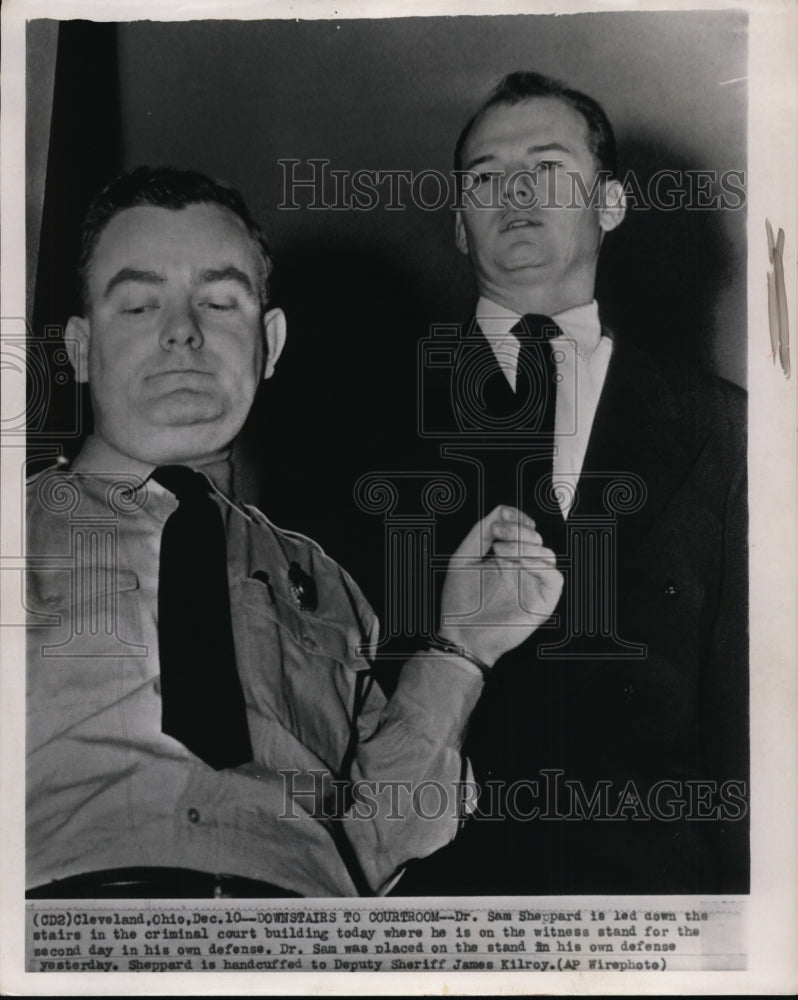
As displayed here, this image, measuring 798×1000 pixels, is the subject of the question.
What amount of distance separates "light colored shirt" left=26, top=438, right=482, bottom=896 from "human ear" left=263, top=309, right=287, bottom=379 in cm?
18

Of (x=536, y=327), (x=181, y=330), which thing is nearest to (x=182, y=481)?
(x=181, y=330)

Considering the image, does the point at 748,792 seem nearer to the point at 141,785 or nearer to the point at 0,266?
the point at 141,785

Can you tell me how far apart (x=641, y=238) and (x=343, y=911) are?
1096 millimetres

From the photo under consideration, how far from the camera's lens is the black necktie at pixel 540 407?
1575 mm

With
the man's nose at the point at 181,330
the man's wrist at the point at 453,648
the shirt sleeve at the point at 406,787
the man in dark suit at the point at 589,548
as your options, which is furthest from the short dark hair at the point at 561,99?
the shirt sleeve at the point at 406,787

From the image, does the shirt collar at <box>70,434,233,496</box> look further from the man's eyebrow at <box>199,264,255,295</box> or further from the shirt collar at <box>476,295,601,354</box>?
the shirt collar at <box>476,295,601,354</box>

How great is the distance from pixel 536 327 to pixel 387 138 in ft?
1.20

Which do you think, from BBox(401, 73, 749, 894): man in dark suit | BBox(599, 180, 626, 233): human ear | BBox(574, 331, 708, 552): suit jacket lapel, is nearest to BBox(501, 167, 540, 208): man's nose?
BBox(401, 73, 749, 894): man in dark suit

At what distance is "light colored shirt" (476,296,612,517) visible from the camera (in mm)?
1589

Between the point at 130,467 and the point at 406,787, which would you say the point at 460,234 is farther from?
the point at 406,787

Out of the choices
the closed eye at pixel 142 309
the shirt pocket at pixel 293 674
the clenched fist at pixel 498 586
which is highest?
the closed eye at pixel 142 309

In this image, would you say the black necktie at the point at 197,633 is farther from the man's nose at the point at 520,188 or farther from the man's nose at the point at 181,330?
the man's nose at the point at 520,188

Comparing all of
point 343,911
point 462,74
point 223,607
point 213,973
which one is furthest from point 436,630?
point 462,74

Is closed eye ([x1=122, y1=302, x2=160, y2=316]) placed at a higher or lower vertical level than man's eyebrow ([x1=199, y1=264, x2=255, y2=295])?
lower
